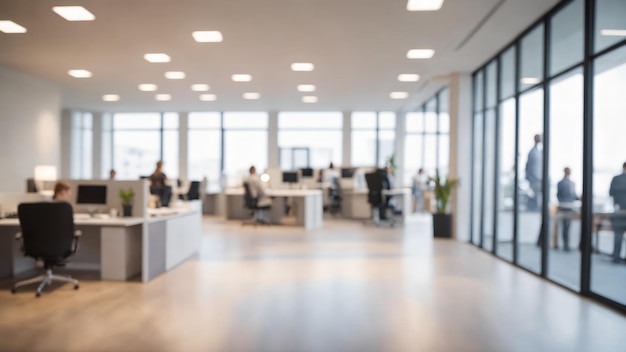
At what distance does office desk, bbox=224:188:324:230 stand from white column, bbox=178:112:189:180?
160 inches

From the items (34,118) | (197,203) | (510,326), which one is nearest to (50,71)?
(34,118)

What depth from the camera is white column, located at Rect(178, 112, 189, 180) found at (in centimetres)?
1545

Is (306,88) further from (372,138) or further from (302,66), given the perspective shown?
(372,138)

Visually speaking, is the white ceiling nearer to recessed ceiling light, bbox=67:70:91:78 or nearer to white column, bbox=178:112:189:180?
recessed ceiling light, bbox=67:70:91:78

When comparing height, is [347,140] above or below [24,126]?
above

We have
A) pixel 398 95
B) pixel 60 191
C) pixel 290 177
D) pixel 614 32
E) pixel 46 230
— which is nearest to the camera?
pixel 614 32

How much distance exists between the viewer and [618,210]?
419 centimetres

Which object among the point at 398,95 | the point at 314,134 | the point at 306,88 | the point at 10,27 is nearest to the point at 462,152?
the point at 398,95

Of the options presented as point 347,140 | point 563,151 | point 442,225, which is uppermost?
point 347,140

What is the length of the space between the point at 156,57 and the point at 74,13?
2.21 meters

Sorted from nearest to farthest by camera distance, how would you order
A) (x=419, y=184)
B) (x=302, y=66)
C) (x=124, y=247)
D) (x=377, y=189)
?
(x=124, y=247) < (x=302, y=66) < (x=377, y=189) < (x=419, y=184)

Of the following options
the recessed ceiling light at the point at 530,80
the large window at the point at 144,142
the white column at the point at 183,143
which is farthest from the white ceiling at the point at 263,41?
the large window at the point at 144,142

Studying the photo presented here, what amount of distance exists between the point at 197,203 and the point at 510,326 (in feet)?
18.5

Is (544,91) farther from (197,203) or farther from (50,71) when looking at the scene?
(50,71)
